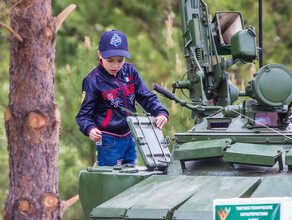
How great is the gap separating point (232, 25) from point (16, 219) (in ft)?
13.4

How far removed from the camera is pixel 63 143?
1024 cm

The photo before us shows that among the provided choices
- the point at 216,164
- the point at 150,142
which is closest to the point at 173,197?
the point at 216,164

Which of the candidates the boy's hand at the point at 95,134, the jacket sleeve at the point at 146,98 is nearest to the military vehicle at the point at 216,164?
the jacket sleeve at the point at 146,98

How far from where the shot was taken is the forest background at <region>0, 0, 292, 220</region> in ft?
33.5

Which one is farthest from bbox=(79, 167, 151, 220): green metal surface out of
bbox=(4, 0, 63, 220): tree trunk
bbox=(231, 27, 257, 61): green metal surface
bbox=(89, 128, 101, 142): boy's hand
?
bbox=(231, 27, 257, 61): green metal surface

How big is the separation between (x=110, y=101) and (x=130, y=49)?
7.92 m

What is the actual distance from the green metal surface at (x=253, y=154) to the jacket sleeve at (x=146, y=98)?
4.46ft

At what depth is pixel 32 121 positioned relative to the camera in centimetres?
573

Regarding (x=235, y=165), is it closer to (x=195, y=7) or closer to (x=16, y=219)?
(x=16, y=219)

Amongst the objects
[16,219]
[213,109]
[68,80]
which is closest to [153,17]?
[68,80]

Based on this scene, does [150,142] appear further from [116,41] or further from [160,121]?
[116,41]

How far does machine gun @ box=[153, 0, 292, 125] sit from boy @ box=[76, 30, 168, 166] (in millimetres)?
386

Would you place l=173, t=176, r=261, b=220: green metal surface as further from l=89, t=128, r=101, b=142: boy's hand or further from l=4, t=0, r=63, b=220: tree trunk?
l=89, t=128, r=101, b=142: boy's hand

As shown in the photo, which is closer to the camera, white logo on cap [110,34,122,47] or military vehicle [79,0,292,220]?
military vehicle [79,0,292,220]
